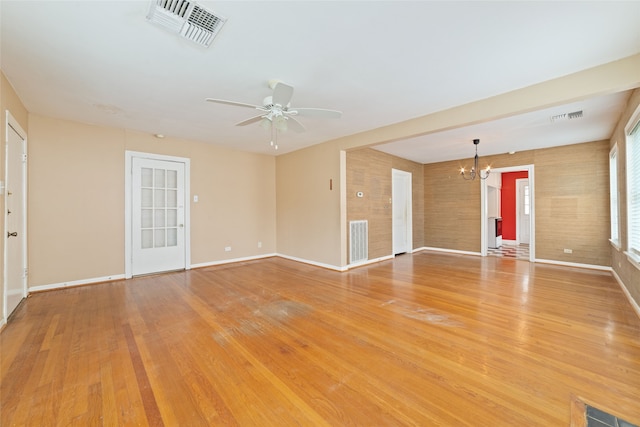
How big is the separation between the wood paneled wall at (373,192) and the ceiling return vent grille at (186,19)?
140 inches

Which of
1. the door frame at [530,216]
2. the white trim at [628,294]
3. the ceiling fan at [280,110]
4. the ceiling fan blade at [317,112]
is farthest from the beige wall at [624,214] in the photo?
the ceiling fan at [280,110]

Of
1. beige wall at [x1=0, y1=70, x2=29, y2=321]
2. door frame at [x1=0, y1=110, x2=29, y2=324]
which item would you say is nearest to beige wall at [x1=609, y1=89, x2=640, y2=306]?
beige wall at [x1=0, y1=70, x2=29, y2=321]

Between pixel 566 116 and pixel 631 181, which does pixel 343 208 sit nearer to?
pixel 566 116

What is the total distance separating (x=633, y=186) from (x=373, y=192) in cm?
378

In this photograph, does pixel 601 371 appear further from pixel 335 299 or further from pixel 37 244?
pixel 37 244

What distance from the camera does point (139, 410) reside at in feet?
5.16

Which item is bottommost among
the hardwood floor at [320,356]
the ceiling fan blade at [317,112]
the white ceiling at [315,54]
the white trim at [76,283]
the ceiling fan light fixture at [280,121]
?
the hardwood floor at [320,356]

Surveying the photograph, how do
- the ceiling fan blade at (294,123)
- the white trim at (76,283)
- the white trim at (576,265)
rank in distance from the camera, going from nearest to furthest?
the ceiling fan blade at (294,123)
the white trim at (76,283)
the white trim at (576,265)

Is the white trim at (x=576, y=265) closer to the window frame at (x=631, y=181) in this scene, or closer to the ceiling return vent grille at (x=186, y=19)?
the window frame at (x=631, y=181)

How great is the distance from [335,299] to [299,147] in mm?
3548

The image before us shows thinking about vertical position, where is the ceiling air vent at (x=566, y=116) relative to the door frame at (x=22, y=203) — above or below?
above

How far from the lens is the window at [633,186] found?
9.98ft

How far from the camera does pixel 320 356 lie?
2.15 m

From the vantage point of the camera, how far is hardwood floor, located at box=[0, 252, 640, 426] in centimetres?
157
